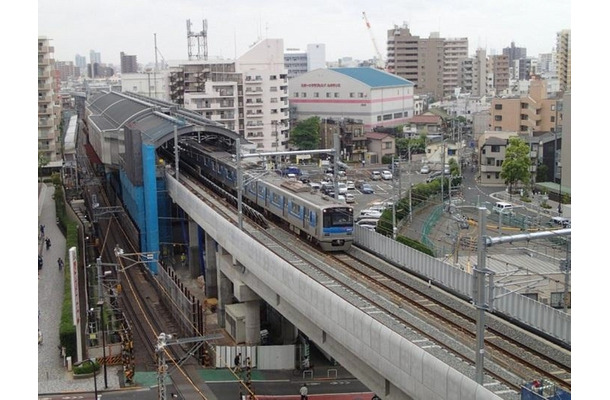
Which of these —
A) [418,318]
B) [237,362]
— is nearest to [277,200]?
[237,362]

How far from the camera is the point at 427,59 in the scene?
210 ft

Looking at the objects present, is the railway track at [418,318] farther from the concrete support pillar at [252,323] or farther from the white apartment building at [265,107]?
the white apartment building at [265,107]

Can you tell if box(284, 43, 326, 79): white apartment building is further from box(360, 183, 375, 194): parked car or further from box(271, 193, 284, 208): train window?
box(271, 193, 284, 208): train window

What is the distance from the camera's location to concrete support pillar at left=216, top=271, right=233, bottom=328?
15.0m

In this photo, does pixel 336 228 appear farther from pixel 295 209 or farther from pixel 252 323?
pixel 252 323

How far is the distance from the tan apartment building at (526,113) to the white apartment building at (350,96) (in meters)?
9.93

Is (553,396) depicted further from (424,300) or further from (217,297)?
(217,297)

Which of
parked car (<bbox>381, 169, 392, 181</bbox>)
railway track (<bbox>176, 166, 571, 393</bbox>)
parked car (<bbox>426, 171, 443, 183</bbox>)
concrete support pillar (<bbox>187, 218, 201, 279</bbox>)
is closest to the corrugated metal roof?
parked car (<bbox>381, 169, 392, 181</bbox>)

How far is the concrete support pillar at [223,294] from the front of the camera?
1505 centimetres

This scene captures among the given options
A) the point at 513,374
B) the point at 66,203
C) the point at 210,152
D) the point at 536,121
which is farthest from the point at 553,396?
the point at 536,121

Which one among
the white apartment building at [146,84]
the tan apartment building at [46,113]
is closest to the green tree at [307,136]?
the tan apartment building at [46,113]

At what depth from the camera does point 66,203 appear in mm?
24562

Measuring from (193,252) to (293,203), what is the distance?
18.3 feet

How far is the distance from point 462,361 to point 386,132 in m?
36.0
